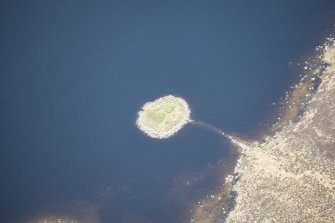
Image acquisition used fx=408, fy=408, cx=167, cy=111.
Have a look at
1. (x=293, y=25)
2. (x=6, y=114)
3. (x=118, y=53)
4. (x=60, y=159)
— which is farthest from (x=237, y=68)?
(x=6, y=114)

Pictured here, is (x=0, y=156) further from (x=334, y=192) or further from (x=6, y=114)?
(x=334, y=192)

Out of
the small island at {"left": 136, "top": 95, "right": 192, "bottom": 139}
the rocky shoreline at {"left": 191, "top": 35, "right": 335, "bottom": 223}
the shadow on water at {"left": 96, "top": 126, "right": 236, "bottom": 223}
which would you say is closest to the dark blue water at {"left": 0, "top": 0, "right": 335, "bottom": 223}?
the shadow on water at {"left": 96, "top": 126, "right": 236, "bottom": 223}

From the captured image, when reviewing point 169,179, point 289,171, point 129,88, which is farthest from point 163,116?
point 289,171

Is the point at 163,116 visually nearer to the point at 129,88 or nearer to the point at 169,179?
the point at 129,88

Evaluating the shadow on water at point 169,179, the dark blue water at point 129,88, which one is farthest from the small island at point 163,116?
the shadow on water at point 169,179

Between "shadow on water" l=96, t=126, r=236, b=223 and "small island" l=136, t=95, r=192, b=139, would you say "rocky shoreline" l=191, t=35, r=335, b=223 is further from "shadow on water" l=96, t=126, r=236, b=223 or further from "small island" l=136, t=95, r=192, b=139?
"small island" l=136, t=95, r=192, b=139
